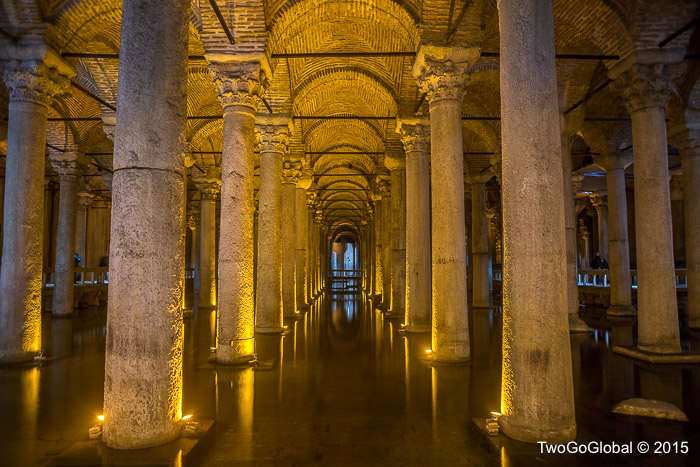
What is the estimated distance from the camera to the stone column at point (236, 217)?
7523 millimetres

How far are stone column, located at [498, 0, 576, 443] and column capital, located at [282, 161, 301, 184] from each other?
10.4 metres

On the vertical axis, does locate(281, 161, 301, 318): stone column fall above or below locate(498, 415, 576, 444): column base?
above

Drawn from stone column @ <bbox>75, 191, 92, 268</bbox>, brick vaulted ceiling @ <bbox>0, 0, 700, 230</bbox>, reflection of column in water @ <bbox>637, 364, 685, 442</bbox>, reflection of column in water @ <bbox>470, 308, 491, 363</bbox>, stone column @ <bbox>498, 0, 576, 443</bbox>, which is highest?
brick vaulted ceiling @ <bbox>0, 0, 700, 230</bbox>

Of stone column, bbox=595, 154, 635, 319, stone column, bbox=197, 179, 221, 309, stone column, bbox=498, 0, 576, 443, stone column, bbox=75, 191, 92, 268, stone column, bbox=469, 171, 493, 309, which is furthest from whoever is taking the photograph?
stone column, bbox=75, 191, 92, 268

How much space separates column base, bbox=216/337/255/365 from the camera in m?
7.43

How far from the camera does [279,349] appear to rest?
29.3 feet

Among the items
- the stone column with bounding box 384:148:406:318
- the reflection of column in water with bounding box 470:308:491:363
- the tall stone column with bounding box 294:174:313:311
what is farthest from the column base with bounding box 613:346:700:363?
the tall stone column with bounding box 294:174:313:311

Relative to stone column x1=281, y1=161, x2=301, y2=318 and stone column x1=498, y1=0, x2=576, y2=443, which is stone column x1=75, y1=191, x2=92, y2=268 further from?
stone column x1=498, y1=0, x2=576, y2=443

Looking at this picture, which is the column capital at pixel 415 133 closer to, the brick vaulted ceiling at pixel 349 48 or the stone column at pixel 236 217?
the brick vaulted ceiling at pixel 349 48

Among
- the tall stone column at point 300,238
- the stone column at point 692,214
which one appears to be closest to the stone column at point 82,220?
the tall stone column at point 300,238

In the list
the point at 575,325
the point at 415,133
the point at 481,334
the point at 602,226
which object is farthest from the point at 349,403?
the point at 602,226

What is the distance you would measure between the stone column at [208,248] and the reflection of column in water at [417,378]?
375 inches

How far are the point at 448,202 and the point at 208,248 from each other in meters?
11.8

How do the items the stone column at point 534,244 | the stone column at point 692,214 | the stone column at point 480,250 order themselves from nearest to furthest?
the stone column at point 534,244 → the stone column at point 692,214 → the stone column at point 480,250
